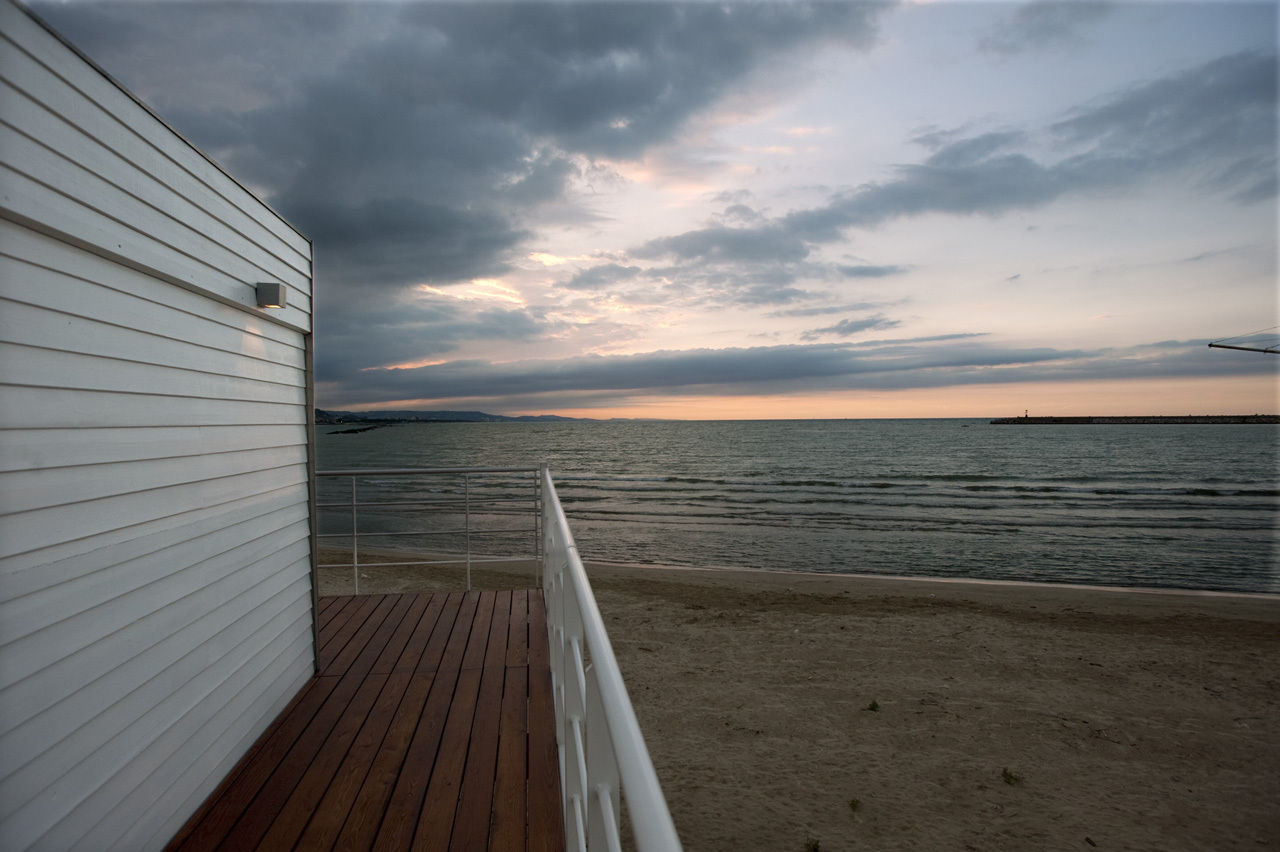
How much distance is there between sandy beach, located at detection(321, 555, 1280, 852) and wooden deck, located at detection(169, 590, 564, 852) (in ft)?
3.62

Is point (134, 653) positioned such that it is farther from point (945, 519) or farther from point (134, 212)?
point (945, 519)

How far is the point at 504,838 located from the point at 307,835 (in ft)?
2.31

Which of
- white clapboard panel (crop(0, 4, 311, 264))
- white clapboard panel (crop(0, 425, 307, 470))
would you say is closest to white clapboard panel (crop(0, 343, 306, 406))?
white clapboard panel (crop(0, 425, 307, 470))

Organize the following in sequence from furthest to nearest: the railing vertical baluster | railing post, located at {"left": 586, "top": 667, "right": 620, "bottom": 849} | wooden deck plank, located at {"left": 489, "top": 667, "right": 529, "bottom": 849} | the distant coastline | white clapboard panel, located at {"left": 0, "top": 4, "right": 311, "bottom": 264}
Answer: the distant coastline → wooden deck plank, located at {"left": 489, "top": 667, "right": 529, "bottom": 849} → white clapboard panel, located at {"left": 0, "top": 4, "right": 311, "bottom": 264} → railing post, located at {"left": 586, "top": 667, "right": 620, "bottom": 849} → the railing vertical baluster

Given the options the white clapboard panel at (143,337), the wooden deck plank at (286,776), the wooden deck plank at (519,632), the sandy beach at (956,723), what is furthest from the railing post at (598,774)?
the wooden deck plank at (519,632)

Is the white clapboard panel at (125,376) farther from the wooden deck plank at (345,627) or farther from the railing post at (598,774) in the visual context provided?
the wooden deck plank at (345,627)

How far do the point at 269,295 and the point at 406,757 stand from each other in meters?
2.22

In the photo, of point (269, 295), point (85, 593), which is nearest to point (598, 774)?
point (85, 593)

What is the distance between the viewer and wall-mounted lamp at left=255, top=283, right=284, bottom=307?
8.99 feet

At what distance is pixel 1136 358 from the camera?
41.1 m

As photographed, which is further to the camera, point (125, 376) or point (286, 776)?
point (286, 776)

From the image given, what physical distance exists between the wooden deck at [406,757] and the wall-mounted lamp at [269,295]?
208cm

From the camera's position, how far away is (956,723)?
3982 millimetres

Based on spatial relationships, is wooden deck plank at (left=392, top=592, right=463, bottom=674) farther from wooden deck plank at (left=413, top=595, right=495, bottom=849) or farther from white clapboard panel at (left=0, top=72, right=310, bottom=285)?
white clapboard panel at (left=0, top=72, right=310, bottom=285)
